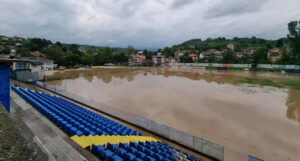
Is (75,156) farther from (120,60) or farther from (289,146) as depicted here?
(120,60)

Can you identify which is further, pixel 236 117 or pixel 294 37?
pixel 294 37

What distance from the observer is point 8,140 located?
8.61ft

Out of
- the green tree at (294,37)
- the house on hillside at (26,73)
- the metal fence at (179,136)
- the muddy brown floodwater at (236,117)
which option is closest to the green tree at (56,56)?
the house on hillside at (26,73)

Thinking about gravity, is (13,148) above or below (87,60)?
below

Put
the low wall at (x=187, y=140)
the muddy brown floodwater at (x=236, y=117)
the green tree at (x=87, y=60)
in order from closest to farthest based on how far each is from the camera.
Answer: the low wall at (x=187, y=140)
the muddy brown floodwater at (x=236, y=117)
the green tree at (x=87, y=60)

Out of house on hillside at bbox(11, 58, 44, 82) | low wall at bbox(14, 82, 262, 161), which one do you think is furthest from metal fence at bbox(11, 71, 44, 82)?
low wall at bbox(14, 82, 262, 161)

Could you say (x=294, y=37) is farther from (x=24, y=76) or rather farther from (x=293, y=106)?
(x=24, y=76)

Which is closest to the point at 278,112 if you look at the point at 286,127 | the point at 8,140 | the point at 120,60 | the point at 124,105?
the point at 286,127

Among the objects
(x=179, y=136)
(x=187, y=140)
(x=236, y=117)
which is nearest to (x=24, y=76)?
(x=179, y=136)

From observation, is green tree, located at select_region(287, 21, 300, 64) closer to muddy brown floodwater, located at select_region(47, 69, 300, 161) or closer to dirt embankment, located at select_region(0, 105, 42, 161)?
muddy brown floodwater, located at select_region(47, 69, 300, 161)

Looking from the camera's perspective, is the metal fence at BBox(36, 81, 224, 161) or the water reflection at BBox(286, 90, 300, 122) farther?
the water reflection at BBox(286, 90, 300, 122)

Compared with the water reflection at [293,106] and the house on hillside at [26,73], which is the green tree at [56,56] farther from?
the water reflection at [293,106]

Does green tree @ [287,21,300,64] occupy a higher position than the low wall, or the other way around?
green tree @ [287,21,300,64]

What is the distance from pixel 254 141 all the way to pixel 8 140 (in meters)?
13.0
